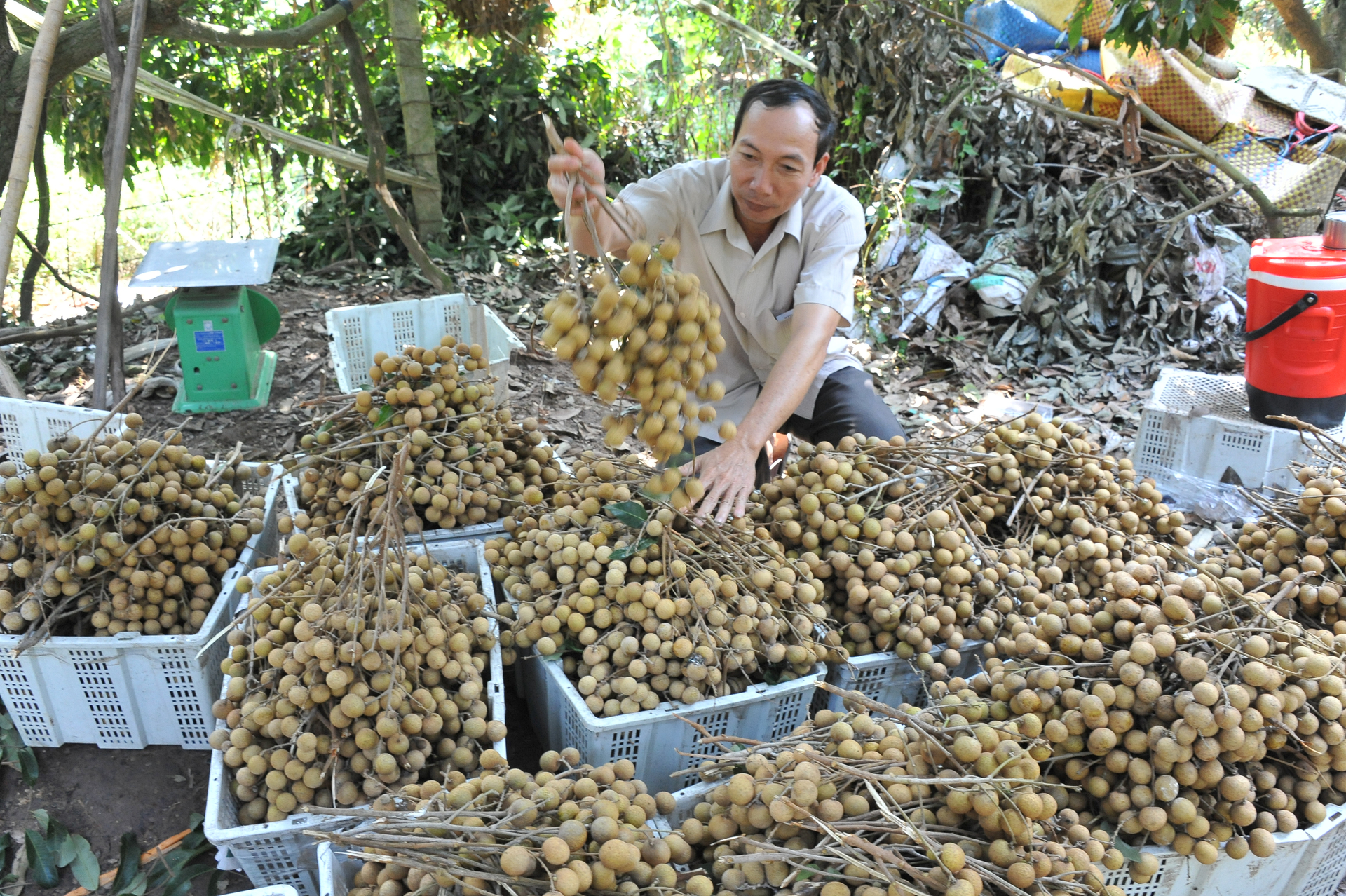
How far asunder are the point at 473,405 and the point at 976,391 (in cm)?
337

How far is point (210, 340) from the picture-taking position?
3.81 metres

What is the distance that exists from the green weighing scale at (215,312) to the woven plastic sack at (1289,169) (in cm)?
586

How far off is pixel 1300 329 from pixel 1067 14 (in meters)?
4.63

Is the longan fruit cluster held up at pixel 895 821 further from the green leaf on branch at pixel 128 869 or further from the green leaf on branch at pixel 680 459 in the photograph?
the green leaf on branch at pixel 128 869

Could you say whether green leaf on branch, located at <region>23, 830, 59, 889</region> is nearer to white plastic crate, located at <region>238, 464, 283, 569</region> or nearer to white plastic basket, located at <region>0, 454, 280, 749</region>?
white plastic basket, located at <region>0, 454, 280, 749</region>

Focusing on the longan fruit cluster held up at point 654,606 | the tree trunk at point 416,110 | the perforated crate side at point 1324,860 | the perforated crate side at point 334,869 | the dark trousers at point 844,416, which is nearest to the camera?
the perforated crate side at point 334,869

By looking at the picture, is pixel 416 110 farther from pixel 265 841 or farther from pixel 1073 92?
pixel 265 841

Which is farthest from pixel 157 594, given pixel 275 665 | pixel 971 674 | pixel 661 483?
pixel 971 674

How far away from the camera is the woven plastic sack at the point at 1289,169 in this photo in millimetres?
5723

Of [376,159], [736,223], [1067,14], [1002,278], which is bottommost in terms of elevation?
[1002,278]

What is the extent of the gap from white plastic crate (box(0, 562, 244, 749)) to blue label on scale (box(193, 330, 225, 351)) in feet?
6.85

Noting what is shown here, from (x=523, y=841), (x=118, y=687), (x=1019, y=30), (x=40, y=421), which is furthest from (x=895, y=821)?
(x=1019, y=30)

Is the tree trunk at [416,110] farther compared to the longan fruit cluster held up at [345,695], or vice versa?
the tree trunk at [416,110]

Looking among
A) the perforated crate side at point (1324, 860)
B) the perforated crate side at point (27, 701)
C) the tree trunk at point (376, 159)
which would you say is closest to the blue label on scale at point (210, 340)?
the tree trunk at point (376, 159)
